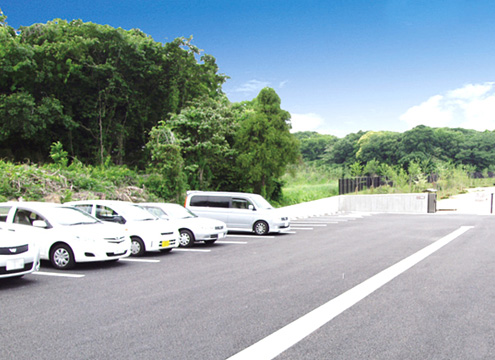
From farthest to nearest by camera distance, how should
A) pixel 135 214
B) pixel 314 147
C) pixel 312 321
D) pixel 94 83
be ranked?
pixel 314 147 → pixel 94 83 → pixel 135 214 → pixel 312 321

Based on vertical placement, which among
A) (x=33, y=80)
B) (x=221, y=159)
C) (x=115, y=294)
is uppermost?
(x=33, y=80)

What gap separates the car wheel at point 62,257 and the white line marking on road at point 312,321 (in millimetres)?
5861

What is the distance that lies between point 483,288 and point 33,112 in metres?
25.2

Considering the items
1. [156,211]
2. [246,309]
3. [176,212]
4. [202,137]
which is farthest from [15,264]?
[202,137]

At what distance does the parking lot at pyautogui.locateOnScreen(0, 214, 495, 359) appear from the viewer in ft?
16.1

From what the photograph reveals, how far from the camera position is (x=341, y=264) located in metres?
10.5

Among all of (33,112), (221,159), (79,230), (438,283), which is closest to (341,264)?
(438,283)

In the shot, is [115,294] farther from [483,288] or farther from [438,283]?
[483,288]

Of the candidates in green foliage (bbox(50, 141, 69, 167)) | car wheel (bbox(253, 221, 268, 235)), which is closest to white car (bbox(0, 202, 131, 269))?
car wheel (bbox(253, 221, 268, 235))

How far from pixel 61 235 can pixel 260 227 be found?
9395 millimetres

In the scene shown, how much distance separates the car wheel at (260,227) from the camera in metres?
17.9

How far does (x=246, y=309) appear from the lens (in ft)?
21.2

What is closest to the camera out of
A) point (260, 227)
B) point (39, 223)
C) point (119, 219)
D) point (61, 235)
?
point (39, 223)

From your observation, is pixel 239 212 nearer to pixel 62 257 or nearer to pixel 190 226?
pixel 190 226
